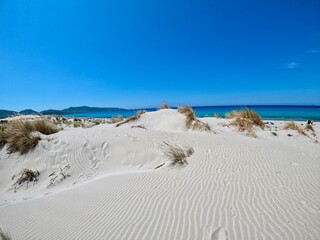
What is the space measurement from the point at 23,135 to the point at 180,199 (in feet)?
23.3

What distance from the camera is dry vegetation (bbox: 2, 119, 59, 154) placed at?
7211 mm

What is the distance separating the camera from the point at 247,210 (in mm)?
2691

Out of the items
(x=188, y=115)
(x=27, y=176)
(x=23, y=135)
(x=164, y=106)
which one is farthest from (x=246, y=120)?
(x=23, y=135)

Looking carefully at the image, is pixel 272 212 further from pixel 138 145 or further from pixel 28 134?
pixel 28 134

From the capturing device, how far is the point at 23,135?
295 inches

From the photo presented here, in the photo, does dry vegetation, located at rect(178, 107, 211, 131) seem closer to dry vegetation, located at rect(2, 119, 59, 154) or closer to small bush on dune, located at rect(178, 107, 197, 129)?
small bush on dune, located at rect(178, 107, 197, 129)

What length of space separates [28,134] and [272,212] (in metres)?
8.20

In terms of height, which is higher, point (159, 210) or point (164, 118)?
point (164, 118)

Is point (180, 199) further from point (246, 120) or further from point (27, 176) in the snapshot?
point (246, 120)

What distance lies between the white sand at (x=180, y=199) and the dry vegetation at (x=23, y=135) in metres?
1.03

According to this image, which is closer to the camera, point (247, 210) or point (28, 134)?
point (247, 210)

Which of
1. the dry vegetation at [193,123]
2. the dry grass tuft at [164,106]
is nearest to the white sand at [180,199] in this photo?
the dry vegetation at [193,123]

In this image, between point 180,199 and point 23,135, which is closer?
point 180,199

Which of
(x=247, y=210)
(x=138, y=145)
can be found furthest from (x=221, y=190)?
(x=138, y=145)
